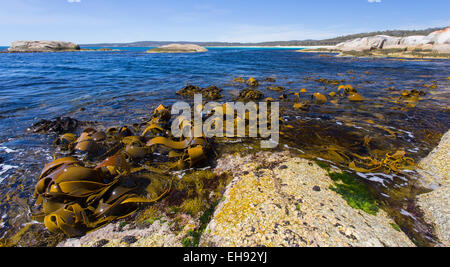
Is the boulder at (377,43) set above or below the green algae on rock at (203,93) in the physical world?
above

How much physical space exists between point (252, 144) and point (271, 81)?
10714mm

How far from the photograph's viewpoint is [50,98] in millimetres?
9438

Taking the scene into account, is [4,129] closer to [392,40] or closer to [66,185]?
[66,185]

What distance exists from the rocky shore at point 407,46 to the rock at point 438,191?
4880cm

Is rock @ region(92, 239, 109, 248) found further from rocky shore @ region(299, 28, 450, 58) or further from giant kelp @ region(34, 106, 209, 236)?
rocky shore @ region(299, 28, 450, 58)

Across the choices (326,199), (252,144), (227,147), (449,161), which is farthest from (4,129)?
(449,161)

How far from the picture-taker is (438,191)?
2.98m

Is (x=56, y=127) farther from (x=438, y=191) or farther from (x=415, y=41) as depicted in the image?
(x=415, y=41)

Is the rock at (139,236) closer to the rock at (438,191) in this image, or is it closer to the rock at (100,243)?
the rock at (100,243)

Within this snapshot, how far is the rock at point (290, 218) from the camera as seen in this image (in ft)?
6.95

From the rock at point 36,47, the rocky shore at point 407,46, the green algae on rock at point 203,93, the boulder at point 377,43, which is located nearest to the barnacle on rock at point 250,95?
the green algae on rock at point 203,93

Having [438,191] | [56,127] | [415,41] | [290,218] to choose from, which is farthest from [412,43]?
[56,127]

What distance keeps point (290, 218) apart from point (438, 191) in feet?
8.96

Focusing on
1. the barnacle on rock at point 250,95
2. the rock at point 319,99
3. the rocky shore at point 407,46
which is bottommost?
the rock at point 319,99
